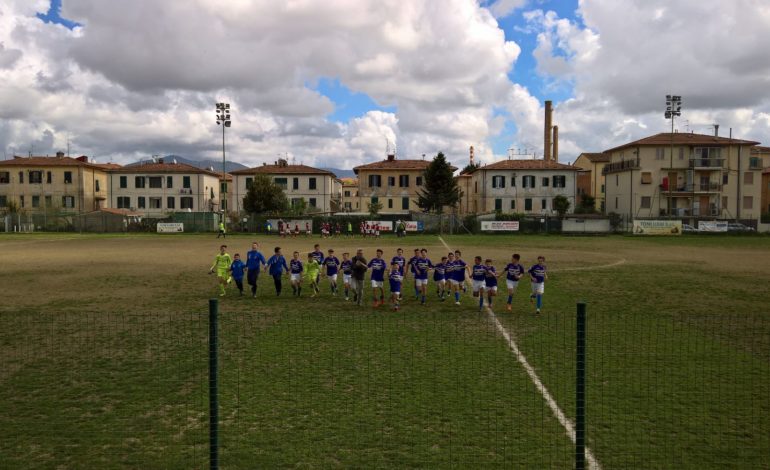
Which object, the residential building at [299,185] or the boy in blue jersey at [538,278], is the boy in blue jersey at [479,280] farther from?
the residential building at [299,185]

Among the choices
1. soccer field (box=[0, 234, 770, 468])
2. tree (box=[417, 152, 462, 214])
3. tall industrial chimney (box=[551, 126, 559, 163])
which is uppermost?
tall industrial chimney (box=[551, 126, 559, 163])

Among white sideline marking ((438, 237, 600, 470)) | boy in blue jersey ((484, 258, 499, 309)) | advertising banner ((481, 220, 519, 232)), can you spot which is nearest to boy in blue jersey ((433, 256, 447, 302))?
boy in blue jersey ((484, 258, 499, 309))

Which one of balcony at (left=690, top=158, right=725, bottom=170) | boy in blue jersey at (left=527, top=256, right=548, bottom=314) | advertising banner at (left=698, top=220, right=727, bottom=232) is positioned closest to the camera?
boy in blue jersey at (left=527, top=256, right=548, bottom=314)

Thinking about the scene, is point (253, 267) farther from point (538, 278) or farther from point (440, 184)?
point (440, 184)

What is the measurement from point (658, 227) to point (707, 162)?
1819 cm

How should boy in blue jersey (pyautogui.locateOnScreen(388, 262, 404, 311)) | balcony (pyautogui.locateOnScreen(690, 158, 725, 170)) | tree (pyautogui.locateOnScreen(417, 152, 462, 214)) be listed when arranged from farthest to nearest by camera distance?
1. tree (pyautogui.locateOnScreen(417, 152, 462, 214))
2. balcony (pyautogui.locateOnScreen(690, 158, 725, 170))
3. boy in blue jersey (pyautogui.locateOnScreen(388, 262, 404, 311))

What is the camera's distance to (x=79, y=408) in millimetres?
8711

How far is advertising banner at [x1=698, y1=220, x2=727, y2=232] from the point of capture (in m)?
60.9

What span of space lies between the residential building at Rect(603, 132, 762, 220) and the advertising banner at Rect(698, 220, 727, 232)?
10029mm

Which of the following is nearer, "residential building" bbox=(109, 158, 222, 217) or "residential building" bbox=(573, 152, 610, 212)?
"residential building" bbox=(109, 158, 222, 217)

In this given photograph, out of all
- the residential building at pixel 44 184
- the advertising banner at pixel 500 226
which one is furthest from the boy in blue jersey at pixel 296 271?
the residential building at pixel 44 184

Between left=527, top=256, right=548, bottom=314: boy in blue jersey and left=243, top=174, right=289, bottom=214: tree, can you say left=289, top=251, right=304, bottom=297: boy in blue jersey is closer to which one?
left=527, top=256, right=548, bottom=314: boy in blue jersey

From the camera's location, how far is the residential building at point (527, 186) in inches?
3014

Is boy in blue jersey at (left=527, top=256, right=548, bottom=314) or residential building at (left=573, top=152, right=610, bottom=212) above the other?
residential building at (left=573, top=152, right=610, bottom=212)
